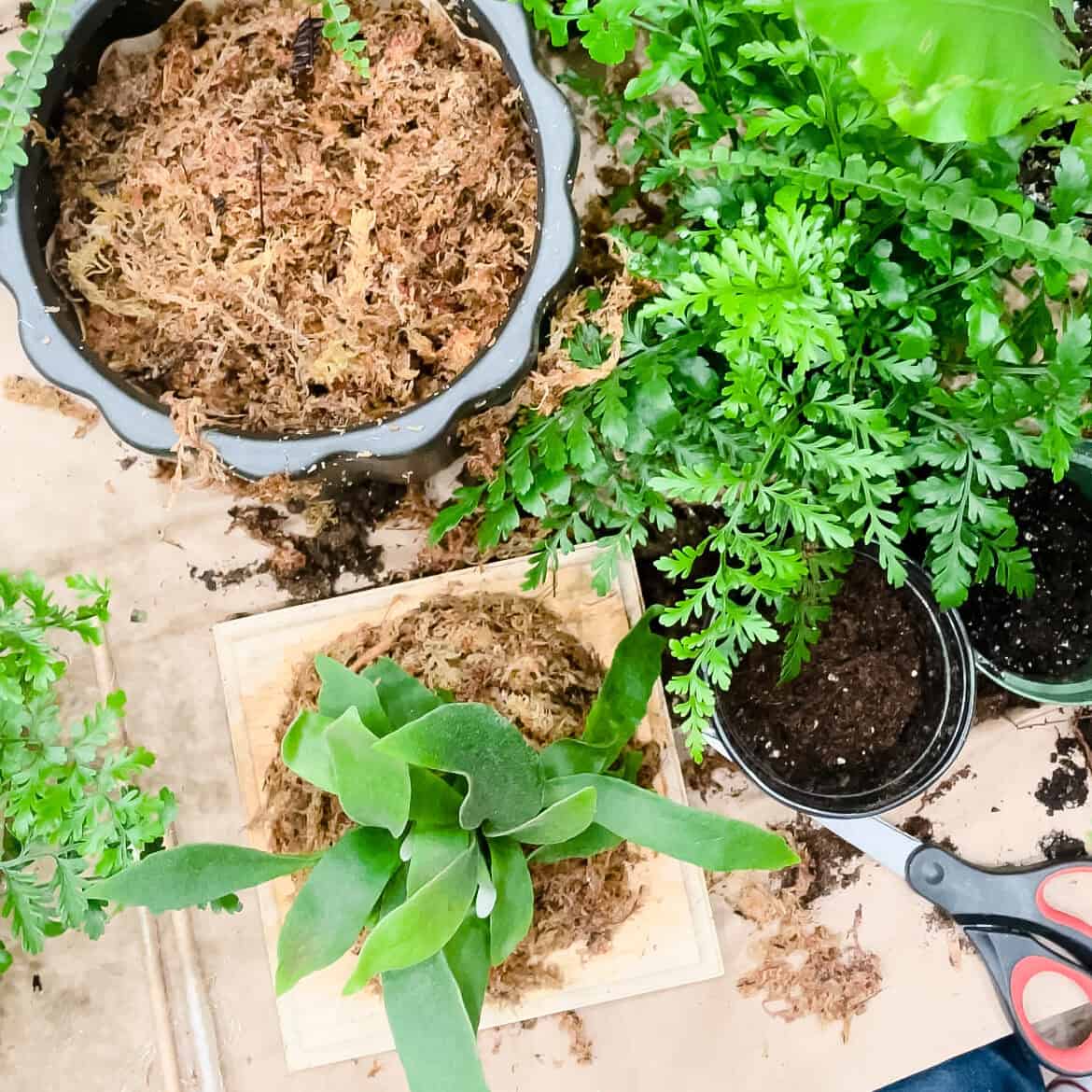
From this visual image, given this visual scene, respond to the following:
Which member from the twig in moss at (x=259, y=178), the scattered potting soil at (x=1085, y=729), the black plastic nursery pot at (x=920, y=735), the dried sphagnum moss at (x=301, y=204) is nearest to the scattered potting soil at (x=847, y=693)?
the black plastic nursery pot at (x=920, y=735)

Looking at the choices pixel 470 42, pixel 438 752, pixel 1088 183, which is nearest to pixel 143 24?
pixel 470 42

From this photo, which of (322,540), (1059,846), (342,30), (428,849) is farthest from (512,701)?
(1059,846)

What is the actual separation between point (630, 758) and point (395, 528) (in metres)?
0.37

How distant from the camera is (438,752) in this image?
0.72 metres

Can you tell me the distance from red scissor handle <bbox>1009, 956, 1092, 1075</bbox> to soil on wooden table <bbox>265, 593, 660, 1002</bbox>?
43 cm

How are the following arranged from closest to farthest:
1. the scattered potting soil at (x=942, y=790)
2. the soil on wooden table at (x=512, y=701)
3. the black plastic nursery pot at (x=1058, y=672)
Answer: the soil on wooden table at (x=512, y=701) → the black plastic nursery pot at (x=1058, y=672) → the scattered potting soil at (x=942, y=790)

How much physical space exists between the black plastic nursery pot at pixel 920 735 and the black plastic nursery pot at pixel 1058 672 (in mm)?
72

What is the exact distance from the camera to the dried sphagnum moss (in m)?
0.90

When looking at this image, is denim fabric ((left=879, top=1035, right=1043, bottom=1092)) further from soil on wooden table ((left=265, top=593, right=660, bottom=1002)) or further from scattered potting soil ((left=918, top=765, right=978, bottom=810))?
soil on wooden table ((left=265, top=593, right=660, bottom=1002))

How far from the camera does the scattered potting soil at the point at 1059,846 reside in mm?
1139

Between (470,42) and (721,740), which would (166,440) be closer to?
(470,42)

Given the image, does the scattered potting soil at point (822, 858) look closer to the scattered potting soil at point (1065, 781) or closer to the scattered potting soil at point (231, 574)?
the scattered potting soil at point (1065, 781)

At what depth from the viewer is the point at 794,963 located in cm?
113

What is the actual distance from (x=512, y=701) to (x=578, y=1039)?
1.43 ft
